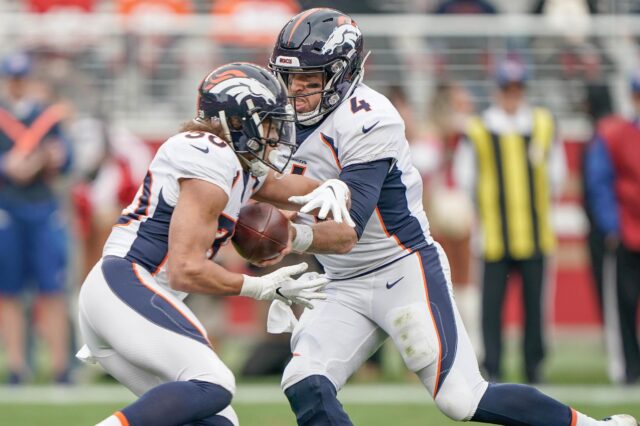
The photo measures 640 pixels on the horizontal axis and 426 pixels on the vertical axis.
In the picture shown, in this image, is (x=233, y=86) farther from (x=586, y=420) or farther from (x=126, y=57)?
(x=126, y=57)

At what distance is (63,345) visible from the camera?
28.4 feet

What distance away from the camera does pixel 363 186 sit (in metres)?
4.90

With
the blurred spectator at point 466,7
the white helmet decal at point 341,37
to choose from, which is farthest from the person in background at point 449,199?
the white helmet decal at point 341,37

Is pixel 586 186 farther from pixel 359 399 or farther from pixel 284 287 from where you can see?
pixel 284 287

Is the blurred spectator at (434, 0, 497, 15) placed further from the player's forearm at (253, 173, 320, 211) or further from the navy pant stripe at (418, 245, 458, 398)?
the player's forearm at (253, 173, 320, 211)

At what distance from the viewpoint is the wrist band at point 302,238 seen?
4.83m

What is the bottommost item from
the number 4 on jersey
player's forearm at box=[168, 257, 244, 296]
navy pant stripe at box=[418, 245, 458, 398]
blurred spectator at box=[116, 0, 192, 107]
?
blurred spectator at box=[116, 0, 192, 107]

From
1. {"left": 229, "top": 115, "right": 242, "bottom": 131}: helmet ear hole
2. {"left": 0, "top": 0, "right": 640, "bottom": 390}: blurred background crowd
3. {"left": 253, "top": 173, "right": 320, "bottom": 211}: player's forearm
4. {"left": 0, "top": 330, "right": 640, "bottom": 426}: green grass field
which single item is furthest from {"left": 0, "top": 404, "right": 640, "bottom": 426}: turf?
{"left": 229, "top": 115, "right": 242, "bottom": 131}: helmet ear hole

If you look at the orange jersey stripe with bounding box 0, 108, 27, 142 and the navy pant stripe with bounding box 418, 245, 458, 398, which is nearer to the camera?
the navy pant stripe with bounding box 418, 245, 458, 398

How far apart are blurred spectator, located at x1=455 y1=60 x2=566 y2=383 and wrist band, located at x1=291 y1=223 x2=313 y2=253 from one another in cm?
390

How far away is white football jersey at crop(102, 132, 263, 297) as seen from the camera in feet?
15.0

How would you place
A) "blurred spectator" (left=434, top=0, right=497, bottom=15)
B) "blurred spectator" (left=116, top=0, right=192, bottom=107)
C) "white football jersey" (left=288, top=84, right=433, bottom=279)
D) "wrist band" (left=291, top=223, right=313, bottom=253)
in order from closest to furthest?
"wrist band" (left=291, top=223, right=313, bottom=253)
"white football jersey" (left=288, top=84, right=433, bottom=279)
"blurred spectator" (left=116, top=0, right=192, bottom=107)
"blurred spectator" (left=434, top=0, right=497, bottom=15)

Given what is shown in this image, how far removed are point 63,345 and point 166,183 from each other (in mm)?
4219

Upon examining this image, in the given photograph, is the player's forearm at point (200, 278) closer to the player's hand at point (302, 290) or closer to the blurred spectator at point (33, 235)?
the player's hand at point (302, 290)
